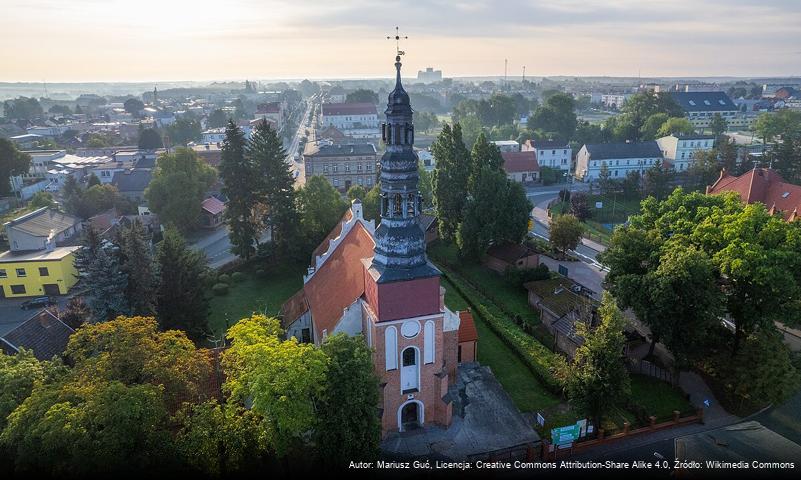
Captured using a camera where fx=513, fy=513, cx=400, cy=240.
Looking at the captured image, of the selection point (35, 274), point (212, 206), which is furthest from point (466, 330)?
point (212, 206)

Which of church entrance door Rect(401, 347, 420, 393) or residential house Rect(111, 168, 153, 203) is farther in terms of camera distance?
residential house Rect(111, 168, 153, 203)

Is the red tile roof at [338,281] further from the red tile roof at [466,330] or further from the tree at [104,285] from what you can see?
the tree at [104,285]

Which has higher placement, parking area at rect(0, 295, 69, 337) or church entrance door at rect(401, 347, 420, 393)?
church entrance door at rect(401, 347, 420, 393)

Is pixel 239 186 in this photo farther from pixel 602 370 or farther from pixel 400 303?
pixel 602 370

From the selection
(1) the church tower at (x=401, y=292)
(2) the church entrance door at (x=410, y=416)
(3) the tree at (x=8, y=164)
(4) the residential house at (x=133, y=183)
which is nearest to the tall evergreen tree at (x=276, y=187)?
(1) the church tower at (x=401, y=292)

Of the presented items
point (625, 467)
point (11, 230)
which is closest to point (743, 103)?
point (625, 467)

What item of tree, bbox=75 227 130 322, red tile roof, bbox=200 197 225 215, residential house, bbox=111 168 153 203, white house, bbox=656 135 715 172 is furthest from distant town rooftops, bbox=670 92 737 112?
tree, bbox=75 227 130 322

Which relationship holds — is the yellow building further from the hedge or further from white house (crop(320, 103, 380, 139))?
white house (crop(320, 103, 380, 139))
